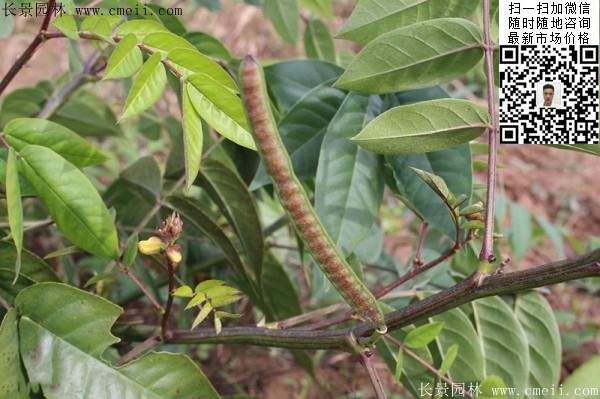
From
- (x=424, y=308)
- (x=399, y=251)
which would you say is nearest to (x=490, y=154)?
(x=424, y=308)

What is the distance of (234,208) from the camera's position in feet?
3.59

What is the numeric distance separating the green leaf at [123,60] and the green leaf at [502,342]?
0.60 m

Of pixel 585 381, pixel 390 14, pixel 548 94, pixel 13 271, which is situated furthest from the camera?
Answer: pixel 548 94

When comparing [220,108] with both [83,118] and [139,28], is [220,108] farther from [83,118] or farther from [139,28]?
[83,118]

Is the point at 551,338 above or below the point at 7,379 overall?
below

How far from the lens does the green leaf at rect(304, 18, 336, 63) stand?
1.47m

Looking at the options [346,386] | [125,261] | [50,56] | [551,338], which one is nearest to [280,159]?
[125,261]

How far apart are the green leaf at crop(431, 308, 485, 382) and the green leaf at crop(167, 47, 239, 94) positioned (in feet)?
1.44

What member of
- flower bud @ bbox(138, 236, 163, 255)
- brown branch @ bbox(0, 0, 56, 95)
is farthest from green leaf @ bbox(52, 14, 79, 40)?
flower bud @ bbox(138, 236, 163, 255)

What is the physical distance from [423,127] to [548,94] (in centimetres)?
34

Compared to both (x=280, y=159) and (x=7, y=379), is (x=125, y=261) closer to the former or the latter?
(x=7, y=379)

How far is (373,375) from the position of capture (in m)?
0.77

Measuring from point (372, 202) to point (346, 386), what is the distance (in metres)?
1.03

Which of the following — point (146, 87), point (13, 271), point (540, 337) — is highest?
point (146, 87)
